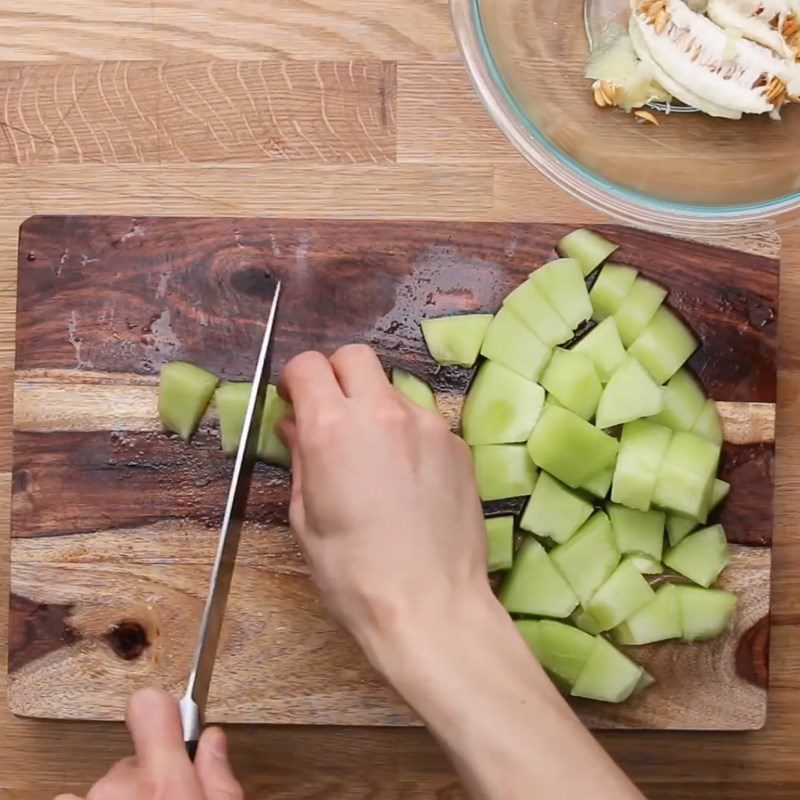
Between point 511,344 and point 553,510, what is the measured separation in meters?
0.21

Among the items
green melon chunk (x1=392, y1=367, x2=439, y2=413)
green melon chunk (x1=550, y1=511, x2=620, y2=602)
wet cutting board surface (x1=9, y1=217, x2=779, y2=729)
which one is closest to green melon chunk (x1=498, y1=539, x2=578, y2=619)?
green melon chunk (x1=550, y1=511, x2=620, y2=602)

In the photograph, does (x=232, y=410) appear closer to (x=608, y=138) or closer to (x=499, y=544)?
(x=499, y=544)

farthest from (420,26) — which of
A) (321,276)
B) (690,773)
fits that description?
(690,773)

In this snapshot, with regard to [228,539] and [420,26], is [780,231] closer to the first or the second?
[420,26]

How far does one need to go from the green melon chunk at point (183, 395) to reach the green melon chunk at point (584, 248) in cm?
46

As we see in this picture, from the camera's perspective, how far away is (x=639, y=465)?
126 centimetres

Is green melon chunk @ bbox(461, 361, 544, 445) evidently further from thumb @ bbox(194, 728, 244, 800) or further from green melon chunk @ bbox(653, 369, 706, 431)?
thumb @ bbox(194, 728, 244, 800)

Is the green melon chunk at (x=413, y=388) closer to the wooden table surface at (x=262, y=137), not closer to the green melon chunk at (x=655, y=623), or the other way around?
the wooden table surface at (x=262, y=137)

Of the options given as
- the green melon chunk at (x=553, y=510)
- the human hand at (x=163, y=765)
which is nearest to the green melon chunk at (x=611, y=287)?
the green melon chunk at (x=553, y=510)

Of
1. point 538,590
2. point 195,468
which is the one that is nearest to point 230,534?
point 195,468

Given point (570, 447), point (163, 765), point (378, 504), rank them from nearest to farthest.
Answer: point (163, 765)
point (378, 504)
point (570, 447)

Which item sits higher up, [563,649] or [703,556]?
[703,556]

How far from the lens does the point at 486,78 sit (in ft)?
3.76

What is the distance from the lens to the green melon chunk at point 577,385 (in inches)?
49.8
